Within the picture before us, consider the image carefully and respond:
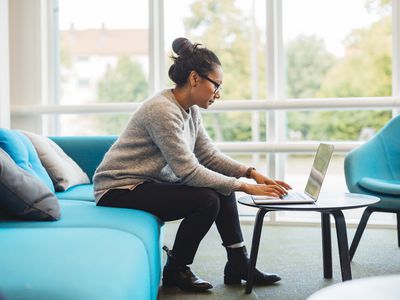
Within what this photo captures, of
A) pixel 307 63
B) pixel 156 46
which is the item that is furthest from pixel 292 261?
pixel 156 46

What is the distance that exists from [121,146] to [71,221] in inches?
20.5

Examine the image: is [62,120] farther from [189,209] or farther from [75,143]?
[189,209]

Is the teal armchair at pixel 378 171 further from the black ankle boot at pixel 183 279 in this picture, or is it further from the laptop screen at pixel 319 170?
the black ankle boot at pixel 183 279

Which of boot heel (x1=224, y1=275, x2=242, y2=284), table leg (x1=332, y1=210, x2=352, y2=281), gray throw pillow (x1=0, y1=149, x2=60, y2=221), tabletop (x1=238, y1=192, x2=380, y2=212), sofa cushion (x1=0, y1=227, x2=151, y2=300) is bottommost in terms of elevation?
boot heel (x1=224, y1=275, x2=242, y2=284)

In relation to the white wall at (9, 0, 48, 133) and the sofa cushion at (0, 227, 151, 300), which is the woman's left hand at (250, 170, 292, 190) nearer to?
the sofa cushion at (0, 227, 151, 300)

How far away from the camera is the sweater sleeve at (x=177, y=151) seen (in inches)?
92.4

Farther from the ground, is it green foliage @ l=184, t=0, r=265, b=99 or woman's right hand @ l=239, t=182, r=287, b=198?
green foliage @ l=184, t=0, r=265, b=99

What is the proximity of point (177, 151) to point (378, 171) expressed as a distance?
4.82ft

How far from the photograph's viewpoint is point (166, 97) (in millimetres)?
2492

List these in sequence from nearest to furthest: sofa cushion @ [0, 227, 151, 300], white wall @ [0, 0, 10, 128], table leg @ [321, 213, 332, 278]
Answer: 1. sofa cushion @ [0, 227, 151, 300]
2. table leg @ [321, 213, 332, 278]
3. white wall @ [0, 0, 10, 128]

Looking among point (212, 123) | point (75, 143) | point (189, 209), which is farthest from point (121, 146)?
point (212, 123)

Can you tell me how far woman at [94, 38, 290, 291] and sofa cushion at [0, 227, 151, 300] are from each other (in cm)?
52

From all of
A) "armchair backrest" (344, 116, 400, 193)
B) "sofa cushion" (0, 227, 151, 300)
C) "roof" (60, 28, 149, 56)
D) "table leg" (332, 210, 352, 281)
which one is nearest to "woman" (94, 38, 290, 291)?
"table leg" (332, 210, 352, 281)

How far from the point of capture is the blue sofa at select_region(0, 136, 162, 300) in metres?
1.29
